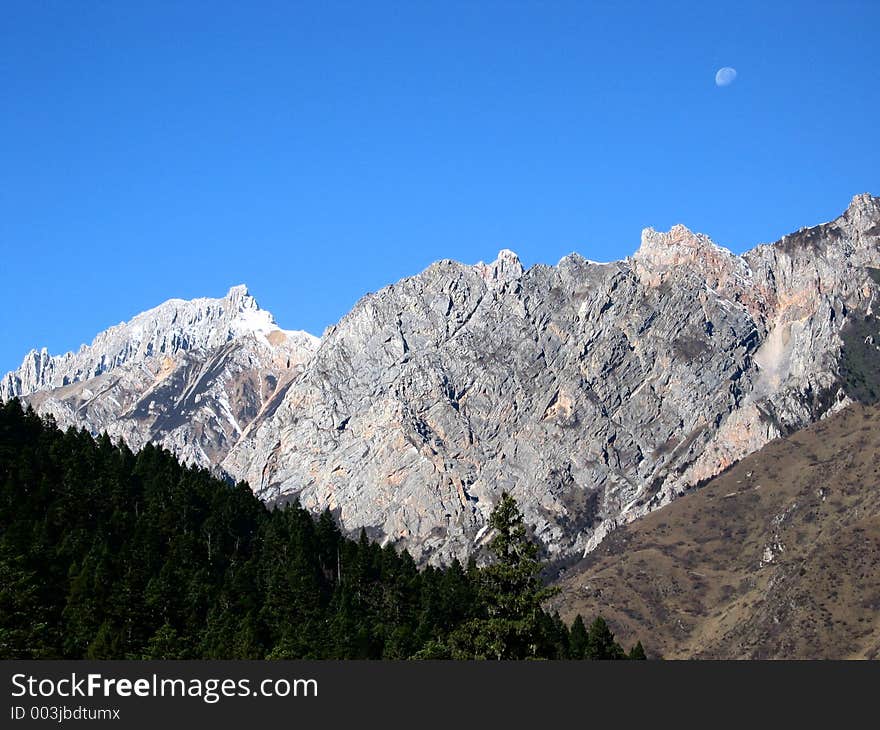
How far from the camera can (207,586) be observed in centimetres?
14925

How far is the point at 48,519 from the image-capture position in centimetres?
15800

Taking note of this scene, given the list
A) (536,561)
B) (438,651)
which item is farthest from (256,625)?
(536,561)

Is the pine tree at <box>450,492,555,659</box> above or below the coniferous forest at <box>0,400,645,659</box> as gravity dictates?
below

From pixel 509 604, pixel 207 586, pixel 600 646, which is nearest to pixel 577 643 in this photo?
pixel 600 646

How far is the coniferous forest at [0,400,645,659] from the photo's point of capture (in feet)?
281

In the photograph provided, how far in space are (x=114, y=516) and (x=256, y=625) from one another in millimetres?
37570

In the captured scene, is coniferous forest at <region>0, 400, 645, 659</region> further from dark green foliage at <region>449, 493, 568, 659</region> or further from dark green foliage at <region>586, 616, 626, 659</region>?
dark green foliage at <region>586, 616, 626, 659</region>

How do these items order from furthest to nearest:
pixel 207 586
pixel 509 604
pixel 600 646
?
pixel 600 646 < pixel 207 586 < pixel 509 604

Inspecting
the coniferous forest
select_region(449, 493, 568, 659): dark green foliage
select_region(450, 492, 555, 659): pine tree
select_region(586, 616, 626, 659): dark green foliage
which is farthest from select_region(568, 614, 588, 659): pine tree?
select_region(450, 492, 555, 659): pine tree

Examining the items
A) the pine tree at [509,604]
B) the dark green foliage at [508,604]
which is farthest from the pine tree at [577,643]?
the pine tree at [509,604]

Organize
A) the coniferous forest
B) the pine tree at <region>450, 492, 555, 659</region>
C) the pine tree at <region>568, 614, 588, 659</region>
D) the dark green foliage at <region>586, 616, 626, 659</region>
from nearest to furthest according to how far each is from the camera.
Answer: the pine tree at <region>450, 492, 555, 659</region>, the coniferous forest, the pine tree at <region>568, 614, 588, 659</region>, the dark green foliage at <region>586, 616, 626, 659</region>

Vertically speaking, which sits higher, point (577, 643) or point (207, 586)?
point (207, 586)

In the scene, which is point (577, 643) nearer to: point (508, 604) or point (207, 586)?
point (207, 586)

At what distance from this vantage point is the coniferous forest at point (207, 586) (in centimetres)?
8556
